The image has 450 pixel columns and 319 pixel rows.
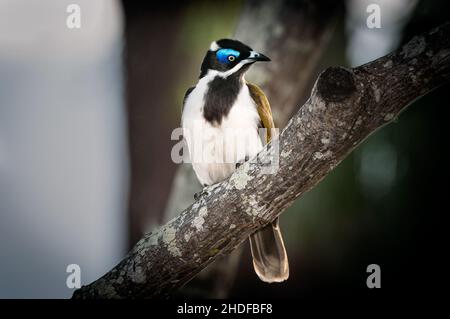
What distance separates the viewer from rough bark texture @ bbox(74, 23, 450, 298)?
6.44 ft

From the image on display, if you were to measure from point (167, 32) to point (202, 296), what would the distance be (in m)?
1.84

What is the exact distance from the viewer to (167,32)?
3.87 m

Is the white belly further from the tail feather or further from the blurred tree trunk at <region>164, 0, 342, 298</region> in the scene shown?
the blurred tree trunk at <region>164, 0, 342, 298</region>

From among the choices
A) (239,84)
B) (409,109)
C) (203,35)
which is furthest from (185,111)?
(409,109)

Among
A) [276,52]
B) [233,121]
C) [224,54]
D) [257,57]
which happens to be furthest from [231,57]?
[276,52]

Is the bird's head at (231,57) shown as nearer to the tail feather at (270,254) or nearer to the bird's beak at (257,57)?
the bird's beak at (257,57)

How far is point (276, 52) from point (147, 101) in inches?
38.8

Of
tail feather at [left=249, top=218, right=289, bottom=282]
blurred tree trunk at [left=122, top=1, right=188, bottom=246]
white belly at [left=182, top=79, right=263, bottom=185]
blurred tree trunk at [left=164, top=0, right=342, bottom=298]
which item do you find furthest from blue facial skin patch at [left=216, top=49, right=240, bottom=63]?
tail feather at [left=249, top=218, right=289, bottom=282]

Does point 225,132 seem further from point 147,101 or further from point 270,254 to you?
point 147,101

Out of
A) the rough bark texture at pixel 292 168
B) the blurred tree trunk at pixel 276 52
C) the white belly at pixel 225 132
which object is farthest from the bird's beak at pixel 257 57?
the rough bark texture at pixel 292 168

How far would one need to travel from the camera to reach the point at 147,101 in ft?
13.1

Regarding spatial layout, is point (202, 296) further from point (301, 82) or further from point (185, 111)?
point (301, 82)

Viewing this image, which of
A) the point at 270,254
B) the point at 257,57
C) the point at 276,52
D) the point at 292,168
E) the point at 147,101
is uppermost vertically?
the point at 276,52

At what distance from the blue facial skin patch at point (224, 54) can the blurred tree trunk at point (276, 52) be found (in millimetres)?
508
